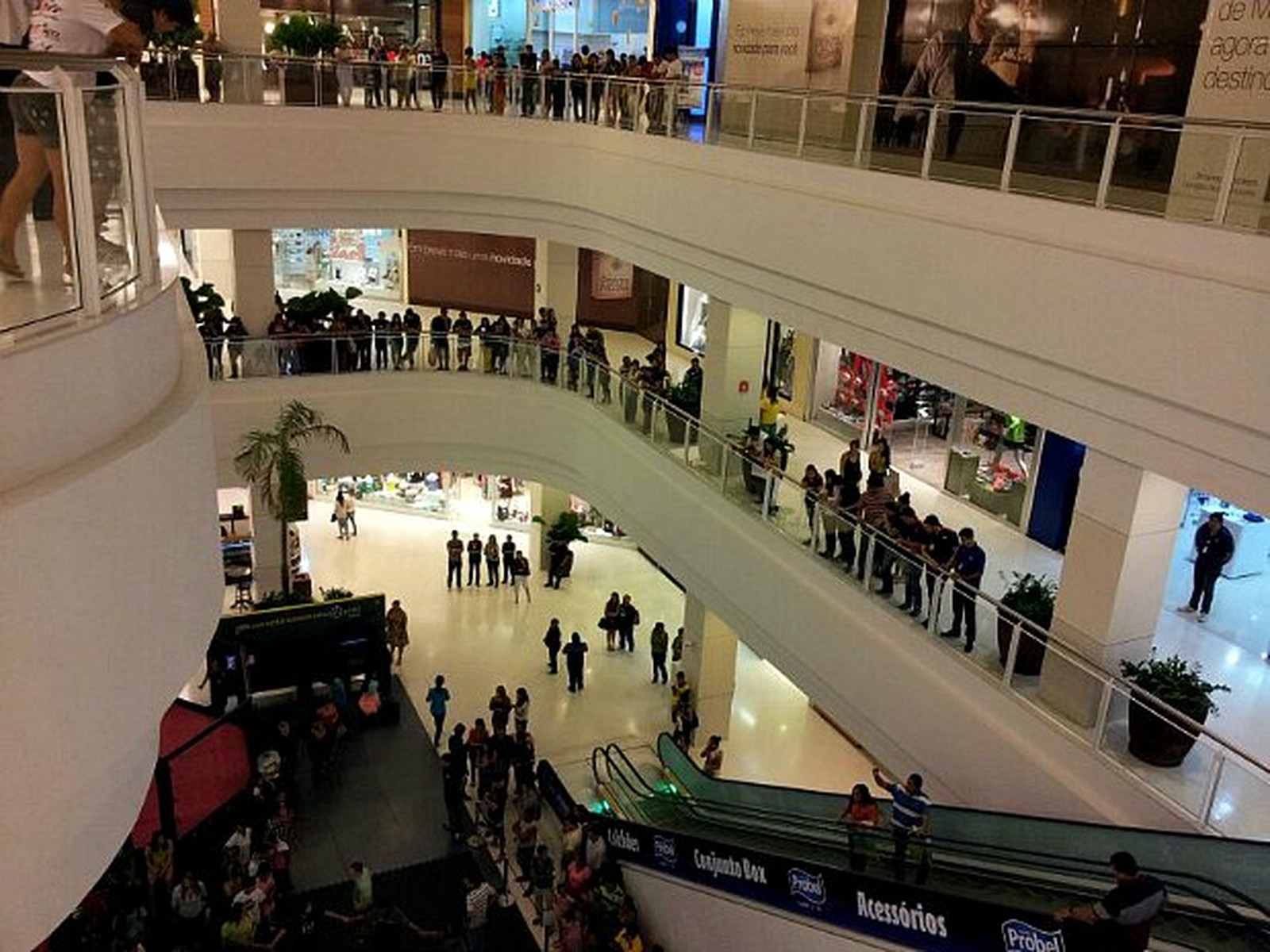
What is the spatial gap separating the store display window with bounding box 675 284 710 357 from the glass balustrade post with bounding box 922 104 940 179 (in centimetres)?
1396

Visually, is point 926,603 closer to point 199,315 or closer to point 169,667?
point 169,667

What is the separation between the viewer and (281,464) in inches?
704

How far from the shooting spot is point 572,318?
73.4ft

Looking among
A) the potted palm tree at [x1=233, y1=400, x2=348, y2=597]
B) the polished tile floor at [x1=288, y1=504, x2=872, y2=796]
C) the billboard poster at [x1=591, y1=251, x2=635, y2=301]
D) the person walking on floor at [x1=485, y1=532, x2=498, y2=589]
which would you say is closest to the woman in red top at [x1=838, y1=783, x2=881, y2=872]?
the polished tile floor at [x1=288, y1=504, x2=872, y2=796]

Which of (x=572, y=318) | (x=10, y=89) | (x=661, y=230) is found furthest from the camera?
(x=572, y=318)

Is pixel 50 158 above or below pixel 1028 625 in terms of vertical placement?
above

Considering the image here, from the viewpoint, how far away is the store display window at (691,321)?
25453mm

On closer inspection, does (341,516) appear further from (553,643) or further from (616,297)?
(616,297)

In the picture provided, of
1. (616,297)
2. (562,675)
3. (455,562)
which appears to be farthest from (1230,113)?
(616,297)

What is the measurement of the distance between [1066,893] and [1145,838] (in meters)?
0.69

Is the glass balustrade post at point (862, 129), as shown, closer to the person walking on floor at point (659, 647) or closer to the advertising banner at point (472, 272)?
the person walking on floor at point (659, 647)

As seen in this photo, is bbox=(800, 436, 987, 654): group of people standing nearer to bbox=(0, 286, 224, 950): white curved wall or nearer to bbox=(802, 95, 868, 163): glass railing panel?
bbox=(802, 95, 868, 163): glass railing panel

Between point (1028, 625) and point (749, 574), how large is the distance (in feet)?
16.1

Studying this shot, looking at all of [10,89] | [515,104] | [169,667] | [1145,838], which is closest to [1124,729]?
[1145,838]
